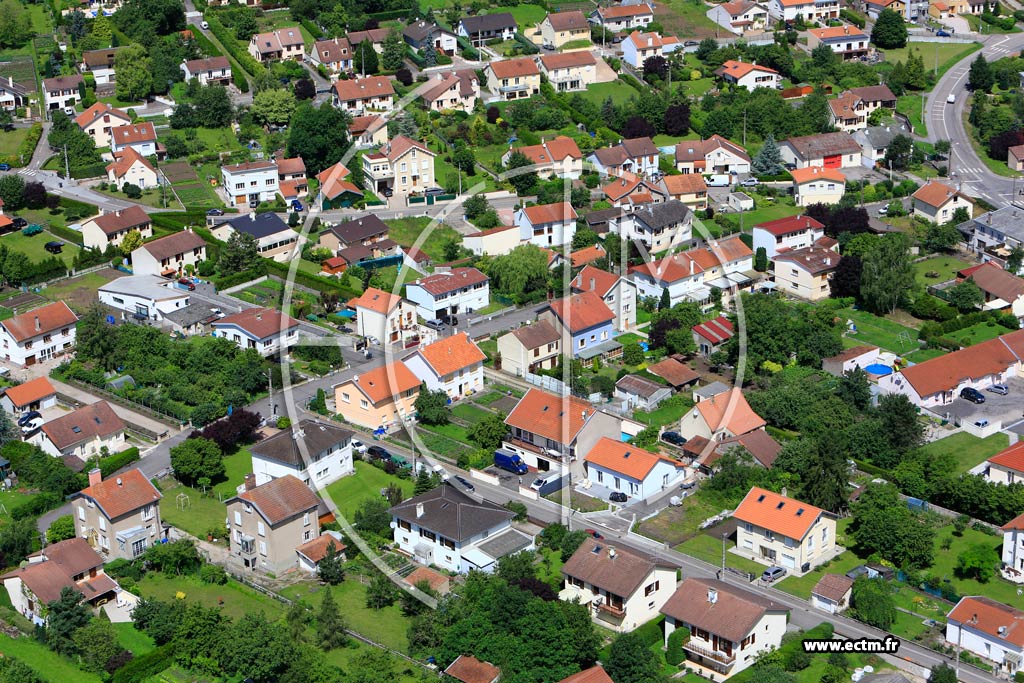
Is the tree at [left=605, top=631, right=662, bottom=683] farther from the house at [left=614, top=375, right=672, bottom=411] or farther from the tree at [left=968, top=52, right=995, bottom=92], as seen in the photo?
the tree at [left=968, top=52, right=995, bottom=92]

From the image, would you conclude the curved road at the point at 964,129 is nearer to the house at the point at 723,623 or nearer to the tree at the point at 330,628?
the house at the point at 723,623

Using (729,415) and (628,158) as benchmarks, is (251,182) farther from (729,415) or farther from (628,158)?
(729,415)

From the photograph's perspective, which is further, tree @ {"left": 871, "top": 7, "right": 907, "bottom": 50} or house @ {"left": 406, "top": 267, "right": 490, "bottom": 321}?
tree @ {"left": 871, "top": 7, "right": 907, "bottom": 50}

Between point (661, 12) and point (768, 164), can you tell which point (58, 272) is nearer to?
point (768, 164)

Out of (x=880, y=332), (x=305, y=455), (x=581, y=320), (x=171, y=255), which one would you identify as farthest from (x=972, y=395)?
(x=171, y=255)

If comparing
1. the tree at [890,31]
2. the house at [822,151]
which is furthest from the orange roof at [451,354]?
the tree at [890,31]

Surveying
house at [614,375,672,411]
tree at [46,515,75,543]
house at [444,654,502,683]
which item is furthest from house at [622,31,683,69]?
house at [444,654,502,683]

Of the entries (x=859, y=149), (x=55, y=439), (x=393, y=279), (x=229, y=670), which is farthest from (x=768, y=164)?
(x=229, y=670)
